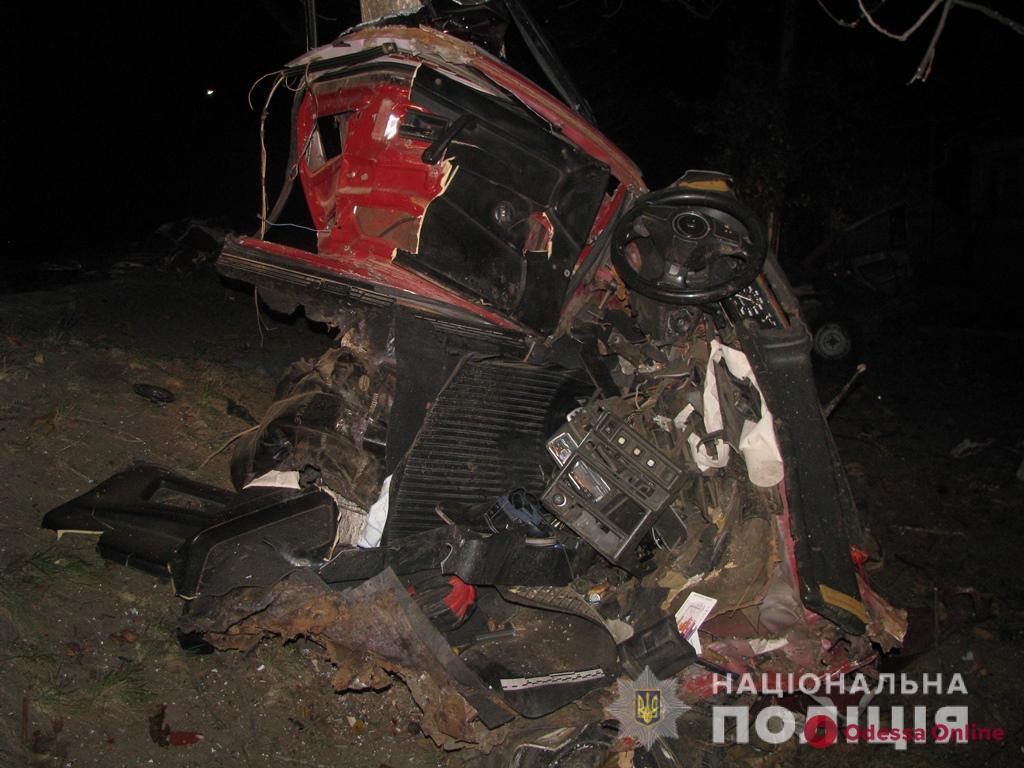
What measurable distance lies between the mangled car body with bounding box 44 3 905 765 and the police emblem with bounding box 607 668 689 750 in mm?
61

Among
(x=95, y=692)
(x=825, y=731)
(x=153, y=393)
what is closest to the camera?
(x=95, y=692)

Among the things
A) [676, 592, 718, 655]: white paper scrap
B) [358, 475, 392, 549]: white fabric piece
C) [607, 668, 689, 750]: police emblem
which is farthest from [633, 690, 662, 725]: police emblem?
[358, 475, 392, 549]: white fabric piece

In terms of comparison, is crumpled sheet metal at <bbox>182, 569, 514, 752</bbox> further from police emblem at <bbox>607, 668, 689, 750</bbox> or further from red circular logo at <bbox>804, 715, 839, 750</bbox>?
red circular logo at <bbox>804, 715, 839, 750</bbox>

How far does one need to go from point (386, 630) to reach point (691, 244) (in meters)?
2.04

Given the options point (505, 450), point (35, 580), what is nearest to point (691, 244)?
point (505, 450)

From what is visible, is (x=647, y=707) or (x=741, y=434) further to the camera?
(x=741, y=434)

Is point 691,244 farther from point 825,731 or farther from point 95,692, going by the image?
point 95,692

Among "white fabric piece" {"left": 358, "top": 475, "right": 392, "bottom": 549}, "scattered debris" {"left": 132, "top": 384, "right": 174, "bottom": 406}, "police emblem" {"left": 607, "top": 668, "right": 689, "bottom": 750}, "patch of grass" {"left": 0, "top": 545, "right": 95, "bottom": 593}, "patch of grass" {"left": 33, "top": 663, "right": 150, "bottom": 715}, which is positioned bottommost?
"police emblem" {"left": 607, "top": 668, "right": 689, "bottom": 750}

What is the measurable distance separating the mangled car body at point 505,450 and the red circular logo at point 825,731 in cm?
45

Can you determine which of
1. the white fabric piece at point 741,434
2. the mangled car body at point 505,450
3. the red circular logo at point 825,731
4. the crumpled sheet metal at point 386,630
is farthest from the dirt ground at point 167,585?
the white fabric piece at point 741,434

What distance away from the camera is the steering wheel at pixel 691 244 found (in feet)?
9.91

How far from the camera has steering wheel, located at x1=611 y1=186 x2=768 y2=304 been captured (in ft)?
9.91

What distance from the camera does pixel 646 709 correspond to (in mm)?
2758

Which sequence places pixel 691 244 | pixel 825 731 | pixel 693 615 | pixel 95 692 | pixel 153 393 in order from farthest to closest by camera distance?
1. pixel 153 393
2. pixel 825 731
3. pixel 691 244
4. pixel 693 615
5. pixel 95 692
